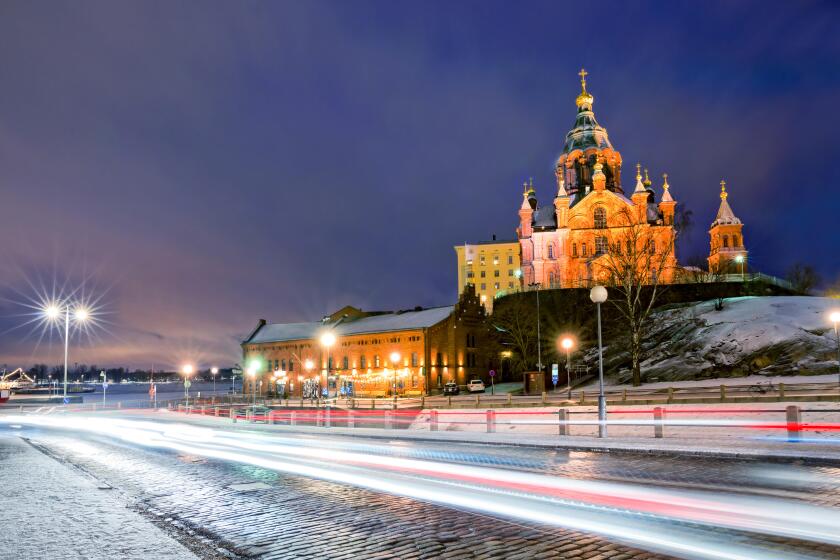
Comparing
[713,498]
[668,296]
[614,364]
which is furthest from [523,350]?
[713,498]

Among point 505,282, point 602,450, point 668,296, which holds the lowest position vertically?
point 602,450

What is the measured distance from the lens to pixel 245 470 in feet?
50.1

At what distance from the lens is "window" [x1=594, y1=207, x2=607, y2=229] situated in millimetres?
89062

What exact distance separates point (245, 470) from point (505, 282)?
11795cm

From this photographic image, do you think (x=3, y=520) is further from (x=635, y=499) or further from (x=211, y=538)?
(x=635, y=499)

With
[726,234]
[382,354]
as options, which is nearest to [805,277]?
[726,234]

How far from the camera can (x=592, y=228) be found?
88.5m

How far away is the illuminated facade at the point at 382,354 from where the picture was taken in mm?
72750

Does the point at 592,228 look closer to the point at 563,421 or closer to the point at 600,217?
the point at 600,217

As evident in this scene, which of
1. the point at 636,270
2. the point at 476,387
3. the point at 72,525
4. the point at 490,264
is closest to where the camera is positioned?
the point at 72,525

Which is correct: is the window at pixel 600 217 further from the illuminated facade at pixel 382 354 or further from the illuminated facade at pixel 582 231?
the illuminated facade at pixel 382 354

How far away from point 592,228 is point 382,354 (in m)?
34.8

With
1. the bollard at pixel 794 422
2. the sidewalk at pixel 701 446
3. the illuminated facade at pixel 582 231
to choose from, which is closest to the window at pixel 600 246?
the illuminated facade at pixel 582 231

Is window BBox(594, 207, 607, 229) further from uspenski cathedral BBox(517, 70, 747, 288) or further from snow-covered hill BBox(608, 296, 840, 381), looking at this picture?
snow-covered hill BBox(608, 296, 840, 381)
